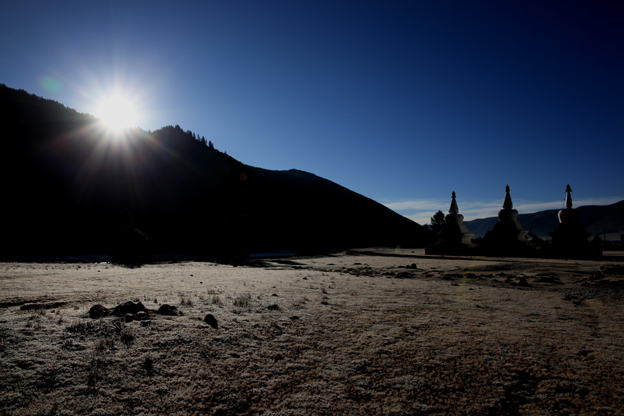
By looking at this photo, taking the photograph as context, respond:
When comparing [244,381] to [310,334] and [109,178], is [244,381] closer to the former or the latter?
[310,334]

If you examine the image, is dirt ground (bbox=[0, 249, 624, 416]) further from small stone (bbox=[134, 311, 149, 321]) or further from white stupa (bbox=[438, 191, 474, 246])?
white stupa (bbox=[438, 191, 474, 246])

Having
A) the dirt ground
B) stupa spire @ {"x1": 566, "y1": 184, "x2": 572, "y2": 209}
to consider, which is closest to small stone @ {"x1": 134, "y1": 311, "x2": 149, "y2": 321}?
the dirt ground

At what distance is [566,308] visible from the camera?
7211 millimetres

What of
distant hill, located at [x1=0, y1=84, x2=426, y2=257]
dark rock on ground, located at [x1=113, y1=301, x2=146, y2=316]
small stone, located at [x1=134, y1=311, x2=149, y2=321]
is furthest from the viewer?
distant hill, located at [x1=0, y1=84, x2=426, y2=257]

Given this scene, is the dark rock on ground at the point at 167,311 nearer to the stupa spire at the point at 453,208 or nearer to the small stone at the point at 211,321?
the small stone at the point at 211,321

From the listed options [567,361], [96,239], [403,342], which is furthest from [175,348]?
[96,239]

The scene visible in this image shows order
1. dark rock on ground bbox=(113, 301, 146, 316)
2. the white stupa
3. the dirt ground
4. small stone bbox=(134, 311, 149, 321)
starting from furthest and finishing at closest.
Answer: the white stupa → dark rock on ground bbox=(113, 301, 146, 316) → small stone bbox=(134, 311, 149, 321) → the dirt ground

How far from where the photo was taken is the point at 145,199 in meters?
89.1

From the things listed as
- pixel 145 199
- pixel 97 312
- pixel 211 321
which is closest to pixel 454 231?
pixel 211 321

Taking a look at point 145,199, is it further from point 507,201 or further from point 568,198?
point 568,198

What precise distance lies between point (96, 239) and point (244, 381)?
86.4 m

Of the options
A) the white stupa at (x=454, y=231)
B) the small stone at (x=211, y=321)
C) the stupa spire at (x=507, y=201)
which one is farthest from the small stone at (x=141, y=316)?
the stupa spire at (x=507, y=201)

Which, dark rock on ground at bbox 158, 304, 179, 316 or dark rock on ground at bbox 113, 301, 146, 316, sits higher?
dark rock on ground at bbox 113, 301, 146, 316

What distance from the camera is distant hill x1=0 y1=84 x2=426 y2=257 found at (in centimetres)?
6681
